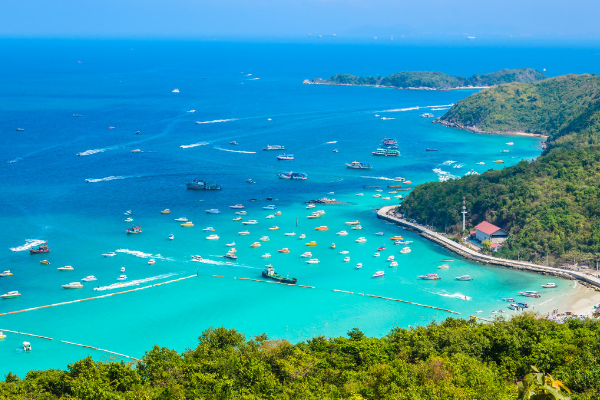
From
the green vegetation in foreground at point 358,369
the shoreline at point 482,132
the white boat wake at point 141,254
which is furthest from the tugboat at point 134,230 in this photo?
the shoreline at point 482,132

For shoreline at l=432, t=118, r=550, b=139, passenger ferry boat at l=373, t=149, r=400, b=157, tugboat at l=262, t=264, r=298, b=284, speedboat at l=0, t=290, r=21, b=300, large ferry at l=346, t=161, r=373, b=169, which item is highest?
shoreline at l=432, t=118, r=550, b=139

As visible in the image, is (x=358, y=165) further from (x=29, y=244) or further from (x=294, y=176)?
(x=29, y=244)

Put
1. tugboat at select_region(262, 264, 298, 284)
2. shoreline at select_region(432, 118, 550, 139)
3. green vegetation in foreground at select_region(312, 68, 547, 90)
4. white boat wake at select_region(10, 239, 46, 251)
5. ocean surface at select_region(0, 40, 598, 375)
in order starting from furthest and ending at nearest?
1. green vegetation in foreground at select_region(312, 68, 547, 90)
2. shoreline at select_region(432, 118, 550, 139)
3. white boat wake at select_region(10, 239, 46, 251)
4. tugboat at select_region(262, 264, 298, 284)
5. ocean surface at select_region(0, 40, 598, 375)

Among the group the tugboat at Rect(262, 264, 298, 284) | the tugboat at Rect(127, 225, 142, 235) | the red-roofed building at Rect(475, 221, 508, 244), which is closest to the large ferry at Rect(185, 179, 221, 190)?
the tugboat at Rect(127, 225, 142, 235)

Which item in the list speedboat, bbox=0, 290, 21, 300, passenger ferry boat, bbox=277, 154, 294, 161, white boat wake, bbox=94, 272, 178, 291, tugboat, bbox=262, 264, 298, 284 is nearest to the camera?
speedboat, bbox=0, 290, 21, 300

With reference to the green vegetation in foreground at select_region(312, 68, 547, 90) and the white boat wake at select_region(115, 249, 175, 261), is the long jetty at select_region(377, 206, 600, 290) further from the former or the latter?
the green vegetation in foreground at select_region(312, 68, 547, 90)
